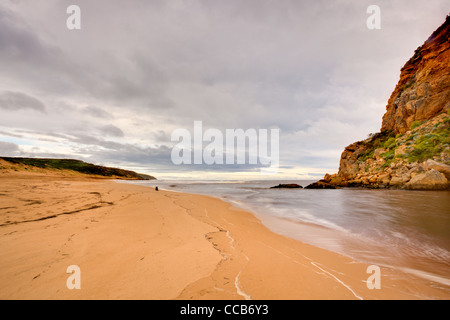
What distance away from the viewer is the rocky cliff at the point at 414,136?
2083 cm

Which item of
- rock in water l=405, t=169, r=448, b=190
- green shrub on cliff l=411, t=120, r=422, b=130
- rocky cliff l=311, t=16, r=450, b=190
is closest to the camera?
rock in water l=405, t=169, r=448, b=190

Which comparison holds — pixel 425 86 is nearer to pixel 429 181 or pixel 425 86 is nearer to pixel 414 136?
pixel 414 136

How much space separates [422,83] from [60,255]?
47808mm

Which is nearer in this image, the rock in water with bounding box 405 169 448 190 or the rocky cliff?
the rock in water with bounding box 405 169 448 190

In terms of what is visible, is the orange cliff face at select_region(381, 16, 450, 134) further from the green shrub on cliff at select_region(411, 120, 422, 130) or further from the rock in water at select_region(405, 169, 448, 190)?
the rock in water at select_region(405, 169, 448, 190)

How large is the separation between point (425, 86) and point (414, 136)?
32.8 feet

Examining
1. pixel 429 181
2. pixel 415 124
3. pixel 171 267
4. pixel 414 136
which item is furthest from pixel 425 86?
pixel 171 267

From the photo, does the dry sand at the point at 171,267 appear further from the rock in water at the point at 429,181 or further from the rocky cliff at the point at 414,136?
the rocky cliff at the point at 414,136

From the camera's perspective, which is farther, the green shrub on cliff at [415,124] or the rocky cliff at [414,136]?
the green shrub on cliff at [415,124]

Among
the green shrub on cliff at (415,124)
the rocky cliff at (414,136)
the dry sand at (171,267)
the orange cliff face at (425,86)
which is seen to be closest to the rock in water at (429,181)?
the rocky cliff at (414,136)

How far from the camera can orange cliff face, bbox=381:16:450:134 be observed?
87.9 ft

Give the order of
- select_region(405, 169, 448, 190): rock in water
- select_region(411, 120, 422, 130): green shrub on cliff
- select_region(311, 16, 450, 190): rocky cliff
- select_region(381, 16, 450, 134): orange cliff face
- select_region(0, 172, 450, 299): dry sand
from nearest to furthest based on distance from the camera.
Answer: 1. select_region(0, 172, 450, 299): dry sand
2. select_region(405, 169, 448, 190): rock in water
3. select_region(311, 16, 450, 190): rocky cliff
4. select_region(381, 16, 450, 134): orange cliff face
5. select_region(411, 120, 422, 130): green shrub on cliff


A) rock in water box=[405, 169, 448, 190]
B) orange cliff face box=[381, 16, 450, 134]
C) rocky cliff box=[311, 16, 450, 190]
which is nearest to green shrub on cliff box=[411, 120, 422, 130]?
rocky cliff box=[311, 16, 450, 190]
